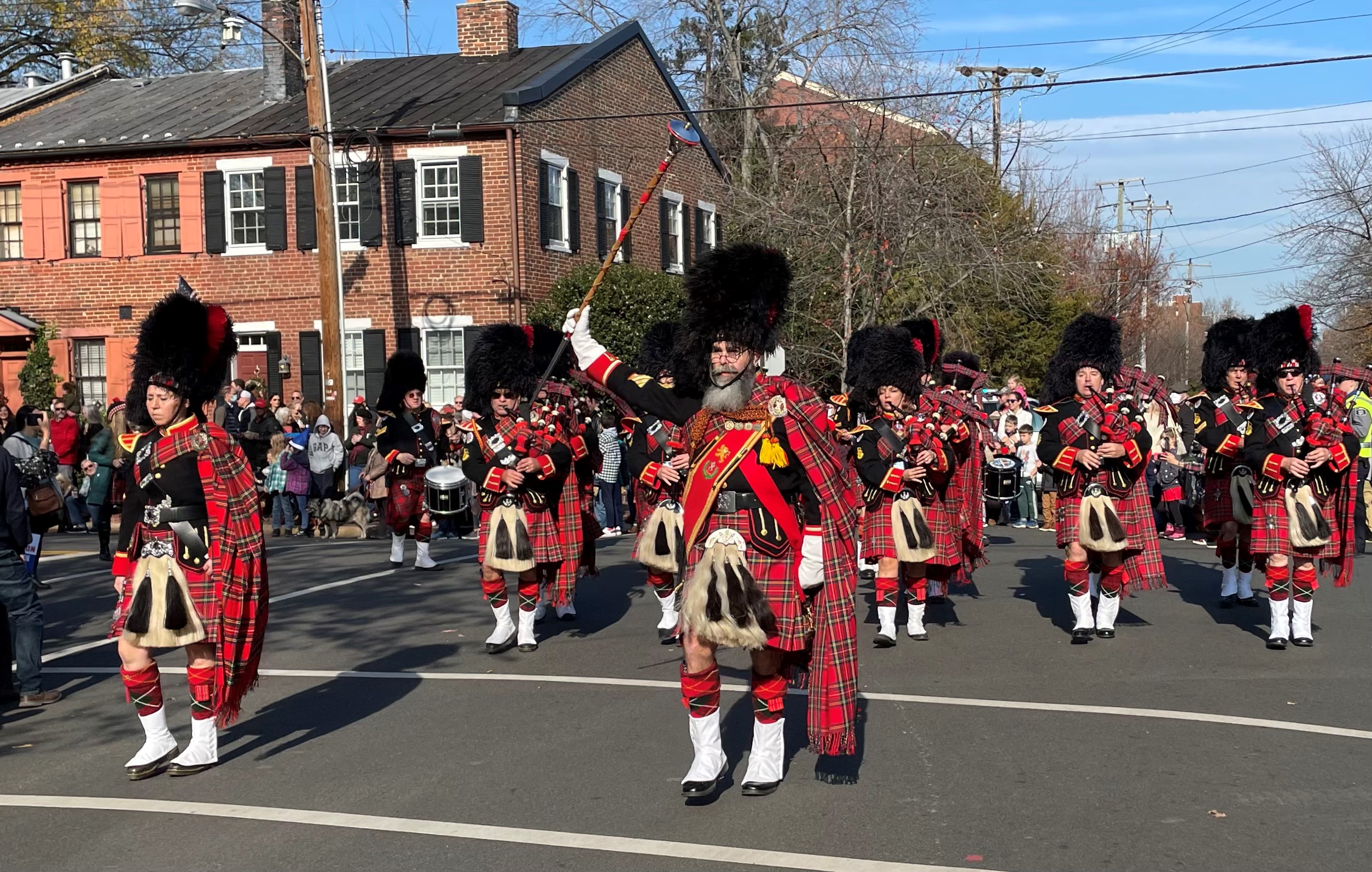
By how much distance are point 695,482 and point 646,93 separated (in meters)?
27.3

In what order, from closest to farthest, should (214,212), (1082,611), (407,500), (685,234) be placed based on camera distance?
1. (1082,611)
2. (407,500)
3. (214,212)
4. (685,234)

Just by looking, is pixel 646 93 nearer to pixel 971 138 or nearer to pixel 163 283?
pixel 971 138

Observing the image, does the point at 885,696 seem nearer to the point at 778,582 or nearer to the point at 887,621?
the point at 887,621

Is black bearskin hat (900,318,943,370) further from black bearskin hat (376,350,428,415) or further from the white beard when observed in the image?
the white beard

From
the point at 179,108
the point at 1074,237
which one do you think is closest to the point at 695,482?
the point at 179,108

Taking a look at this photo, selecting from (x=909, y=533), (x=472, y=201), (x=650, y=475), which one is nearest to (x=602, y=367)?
(x=650, y=475)

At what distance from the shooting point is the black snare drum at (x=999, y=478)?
45.4 ft

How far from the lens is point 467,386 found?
1090cm

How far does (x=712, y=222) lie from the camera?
35.9 m

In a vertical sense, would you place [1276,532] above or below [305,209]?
below

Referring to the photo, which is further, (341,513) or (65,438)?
(65,438)

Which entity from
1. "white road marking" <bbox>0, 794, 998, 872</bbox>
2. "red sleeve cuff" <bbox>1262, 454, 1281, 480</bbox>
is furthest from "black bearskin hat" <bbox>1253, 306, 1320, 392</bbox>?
"white road marking" <bbox>0, 794, 998, 872</bbox>

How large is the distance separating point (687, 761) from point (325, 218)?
18097 mm

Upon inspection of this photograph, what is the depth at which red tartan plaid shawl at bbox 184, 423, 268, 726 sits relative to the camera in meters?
6.89
